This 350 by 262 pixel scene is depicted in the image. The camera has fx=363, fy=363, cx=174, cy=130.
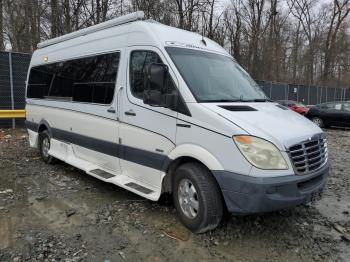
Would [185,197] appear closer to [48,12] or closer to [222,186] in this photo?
[222,186]

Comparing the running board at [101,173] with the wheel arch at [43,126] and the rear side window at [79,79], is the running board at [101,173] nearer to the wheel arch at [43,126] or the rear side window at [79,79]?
the rear side window at [79,79]

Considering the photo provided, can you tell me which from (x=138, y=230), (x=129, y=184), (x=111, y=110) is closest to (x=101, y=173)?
(x=129, y=184)

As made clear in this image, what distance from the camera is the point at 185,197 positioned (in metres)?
4.60

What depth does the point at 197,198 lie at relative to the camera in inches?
172

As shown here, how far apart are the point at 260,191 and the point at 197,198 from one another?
2.77 ft

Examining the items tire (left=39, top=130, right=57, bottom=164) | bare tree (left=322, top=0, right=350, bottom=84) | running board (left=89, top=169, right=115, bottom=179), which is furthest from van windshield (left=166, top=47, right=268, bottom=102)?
bare tree (left=322, top=0, right=350, bottom=84)

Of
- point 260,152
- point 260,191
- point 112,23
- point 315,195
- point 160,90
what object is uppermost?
point 112,23

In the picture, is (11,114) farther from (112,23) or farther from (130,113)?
(130,113)

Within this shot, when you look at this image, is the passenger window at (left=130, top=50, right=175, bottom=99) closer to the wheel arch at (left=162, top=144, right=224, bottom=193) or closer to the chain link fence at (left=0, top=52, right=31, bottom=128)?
the wheel arch at (left=162, top=144, right=224, bottom=193)

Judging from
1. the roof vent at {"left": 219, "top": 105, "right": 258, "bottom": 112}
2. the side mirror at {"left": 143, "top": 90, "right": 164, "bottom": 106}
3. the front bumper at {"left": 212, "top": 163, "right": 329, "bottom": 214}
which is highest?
the side mirror at {"left": 143, "top": 90, "right": 164, "bottom": 106}

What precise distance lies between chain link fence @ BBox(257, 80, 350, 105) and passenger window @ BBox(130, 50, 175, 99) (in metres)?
18.9

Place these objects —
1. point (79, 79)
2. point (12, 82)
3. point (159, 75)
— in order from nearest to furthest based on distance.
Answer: point (159, 75)
point (79, 79)
point (12, 82)

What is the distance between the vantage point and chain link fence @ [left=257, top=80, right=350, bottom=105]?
2750 cm

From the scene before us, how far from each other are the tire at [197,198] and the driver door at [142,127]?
15.7 inches
